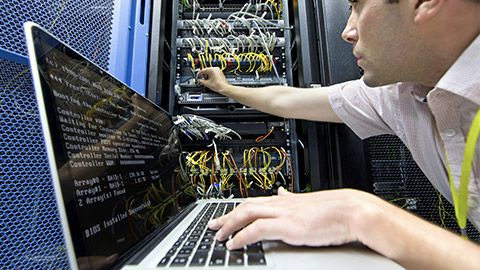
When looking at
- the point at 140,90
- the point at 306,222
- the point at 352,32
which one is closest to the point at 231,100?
the point at 140,90

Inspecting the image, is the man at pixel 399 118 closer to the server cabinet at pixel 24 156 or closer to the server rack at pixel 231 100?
the server rack at pixel 231 100

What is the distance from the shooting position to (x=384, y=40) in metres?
0.58

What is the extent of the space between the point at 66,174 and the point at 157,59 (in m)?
0.80

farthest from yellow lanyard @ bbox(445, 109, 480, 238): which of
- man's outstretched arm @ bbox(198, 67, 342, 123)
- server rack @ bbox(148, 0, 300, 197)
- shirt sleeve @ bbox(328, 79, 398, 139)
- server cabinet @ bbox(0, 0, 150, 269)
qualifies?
server cabinet @ bbox(0, 0, 150, 269)

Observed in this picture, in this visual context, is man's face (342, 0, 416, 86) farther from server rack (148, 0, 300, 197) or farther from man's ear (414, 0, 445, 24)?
server rack (148, 0, 300, 197)

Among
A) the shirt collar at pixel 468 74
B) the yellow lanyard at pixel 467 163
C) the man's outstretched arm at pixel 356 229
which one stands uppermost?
the shirt collar at pixel 468 74

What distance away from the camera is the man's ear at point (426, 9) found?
0.49 meters

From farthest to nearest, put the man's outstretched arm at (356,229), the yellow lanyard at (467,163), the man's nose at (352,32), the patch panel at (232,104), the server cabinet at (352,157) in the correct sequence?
the patch panel at (232,104) → the server cabinet at (352,157) → the man's nose at (352,32) → the yellow lanyard at (467,163) → the man's outstretched arm at (356,229)

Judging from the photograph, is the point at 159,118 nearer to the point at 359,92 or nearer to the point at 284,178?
the point at 284,178

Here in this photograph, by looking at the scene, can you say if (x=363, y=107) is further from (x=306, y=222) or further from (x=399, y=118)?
(x=306, y=222)

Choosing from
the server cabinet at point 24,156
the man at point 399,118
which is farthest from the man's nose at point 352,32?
the server cabinet at point 24,156

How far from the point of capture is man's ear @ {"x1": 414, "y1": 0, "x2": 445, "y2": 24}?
19.2 inches

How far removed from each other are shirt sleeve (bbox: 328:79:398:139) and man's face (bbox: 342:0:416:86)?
15cm

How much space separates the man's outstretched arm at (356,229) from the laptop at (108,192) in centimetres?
2
